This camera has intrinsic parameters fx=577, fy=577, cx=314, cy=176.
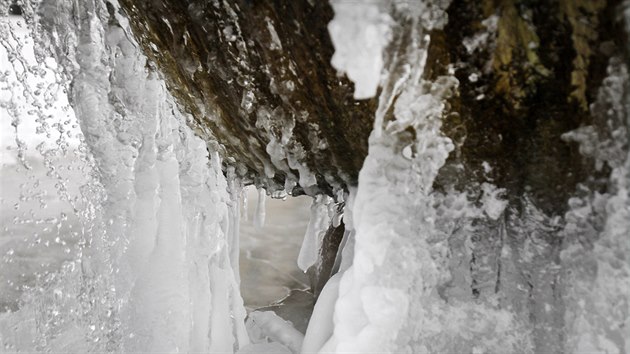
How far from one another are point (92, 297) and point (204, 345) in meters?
0.48

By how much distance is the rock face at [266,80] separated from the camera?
3.89 ft

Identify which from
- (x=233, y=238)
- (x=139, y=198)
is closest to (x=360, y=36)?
(x=139, y=198)

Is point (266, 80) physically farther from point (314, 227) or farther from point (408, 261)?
point (314, 227)

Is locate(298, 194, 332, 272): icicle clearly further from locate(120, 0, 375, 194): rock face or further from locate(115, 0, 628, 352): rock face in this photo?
locate(115, 0, 628, 352): rock face

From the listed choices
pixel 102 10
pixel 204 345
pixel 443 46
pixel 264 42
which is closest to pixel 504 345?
pixel 443 46

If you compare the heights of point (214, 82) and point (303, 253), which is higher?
point (214, 82)

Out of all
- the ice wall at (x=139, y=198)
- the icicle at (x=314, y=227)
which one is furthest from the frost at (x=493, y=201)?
the ice wall at (x=139, y=198)

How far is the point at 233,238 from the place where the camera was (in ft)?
6.84

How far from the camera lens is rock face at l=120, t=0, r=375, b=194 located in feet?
3.89

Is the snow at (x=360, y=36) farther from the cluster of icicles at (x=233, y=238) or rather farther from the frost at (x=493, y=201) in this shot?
the frost at (x=493, y=201)

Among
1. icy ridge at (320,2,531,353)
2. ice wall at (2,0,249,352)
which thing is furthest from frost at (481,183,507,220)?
ice wall at (2,0,249,352)

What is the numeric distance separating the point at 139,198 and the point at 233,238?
1.38 feet

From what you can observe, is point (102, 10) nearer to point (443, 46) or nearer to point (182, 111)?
point (182, 111)

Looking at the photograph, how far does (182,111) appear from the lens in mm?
1756
